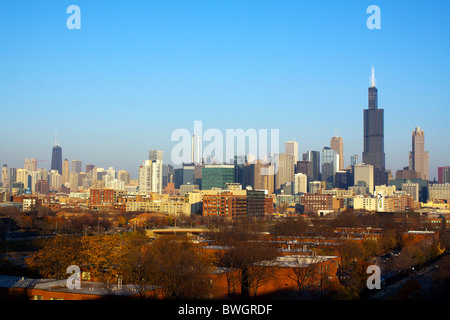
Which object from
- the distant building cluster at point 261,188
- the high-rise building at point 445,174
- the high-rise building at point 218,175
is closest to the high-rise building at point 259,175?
the distant building cluster at point 261,188

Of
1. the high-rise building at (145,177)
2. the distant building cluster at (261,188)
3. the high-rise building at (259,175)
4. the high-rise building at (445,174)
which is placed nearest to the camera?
the distant building cluster at (261,188)

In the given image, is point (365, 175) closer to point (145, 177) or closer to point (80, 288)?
point (145, 177)

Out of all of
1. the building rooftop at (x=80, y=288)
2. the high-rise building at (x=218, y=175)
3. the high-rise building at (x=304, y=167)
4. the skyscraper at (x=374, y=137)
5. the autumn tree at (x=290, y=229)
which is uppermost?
the skyscraper at (x=374, y=137)

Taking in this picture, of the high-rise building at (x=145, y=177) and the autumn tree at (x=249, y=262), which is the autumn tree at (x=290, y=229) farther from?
the high-rise building at (x=145, y=177)

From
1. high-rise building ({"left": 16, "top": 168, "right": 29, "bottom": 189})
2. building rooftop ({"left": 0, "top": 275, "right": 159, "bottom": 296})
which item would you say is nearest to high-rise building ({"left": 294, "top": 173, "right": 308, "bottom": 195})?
high-rise building ({"left": 16, "top": 168, "right": 29, "bottom": 189})

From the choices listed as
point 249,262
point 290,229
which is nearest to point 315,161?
point 290,229

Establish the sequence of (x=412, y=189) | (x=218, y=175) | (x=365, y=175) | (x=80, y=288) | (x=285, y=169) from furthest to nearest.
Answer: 1. (x=285, y=169)
2. (x=365, y=175)
3. (x=412, y=189)
4. (x=218, y=175)
5. (x=80, y=288)

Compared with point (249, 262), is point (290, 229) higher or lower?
lower

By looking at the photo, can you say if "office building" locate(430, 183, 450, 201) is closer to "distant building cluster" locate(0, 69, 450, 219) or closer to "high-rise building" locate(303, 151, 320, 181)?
"distant building cluster" locate(0, 69, 450, 219)

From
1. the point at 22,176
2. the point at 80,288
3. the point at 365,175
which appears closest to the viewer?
the point at 80,288

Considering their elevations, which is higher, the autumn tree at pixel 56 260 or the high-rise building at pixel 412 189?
the high-rise building at pixel 412 189
